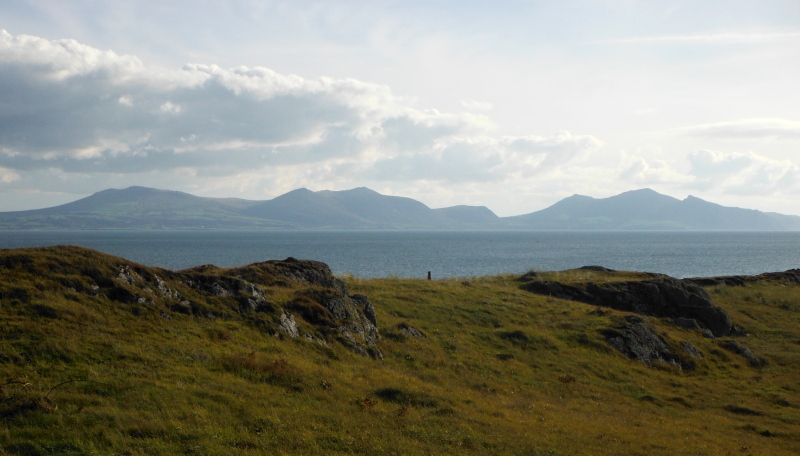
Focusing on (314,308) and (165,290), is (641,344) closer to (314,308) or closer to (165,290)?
(314,308)

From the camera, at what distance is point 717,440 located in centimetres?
2350

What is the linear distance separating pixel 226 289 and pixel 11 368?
42.1ft

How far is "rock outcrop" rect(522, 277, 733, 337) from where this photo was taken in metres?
50.4

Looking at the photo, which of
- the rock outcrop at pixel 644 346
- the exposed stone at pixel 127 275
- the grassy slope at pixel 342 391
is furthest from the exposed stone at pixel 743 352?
the exposed stone at pixel 127 275

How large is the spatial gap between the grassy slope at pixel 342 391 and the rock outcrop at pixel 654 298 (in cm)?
1056

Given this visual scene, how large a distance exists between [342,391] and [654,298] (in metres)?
42.9

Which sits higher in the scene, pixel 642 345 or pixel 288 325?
pixel 288 325

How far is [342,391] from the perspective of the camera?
21453mm

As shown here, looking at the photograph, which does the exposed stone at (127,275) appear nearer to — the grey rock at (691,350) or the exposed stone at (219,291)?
the exposed stone at (219,291)

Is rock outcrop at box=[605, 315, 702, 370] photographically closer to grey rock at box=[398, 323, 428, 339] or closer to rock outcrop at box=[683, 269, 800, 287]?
grey rock at box=[398, 323, 428, 339]

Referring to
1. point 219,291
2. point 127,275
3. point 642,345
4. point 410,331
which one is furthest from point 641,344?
point 127,275

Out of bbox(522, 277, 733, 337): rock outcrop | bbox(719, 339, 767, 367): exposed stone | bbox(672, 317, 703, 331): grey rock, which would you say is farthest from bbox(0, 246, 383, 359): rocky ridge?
bbox(672, 317, 703, 331): grey rock

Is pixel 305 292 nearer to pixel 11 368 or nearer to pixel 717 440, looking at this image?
pixel 11 368

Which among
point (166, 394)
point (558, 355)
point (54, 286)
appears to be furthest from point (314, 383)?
point (558, 355)
